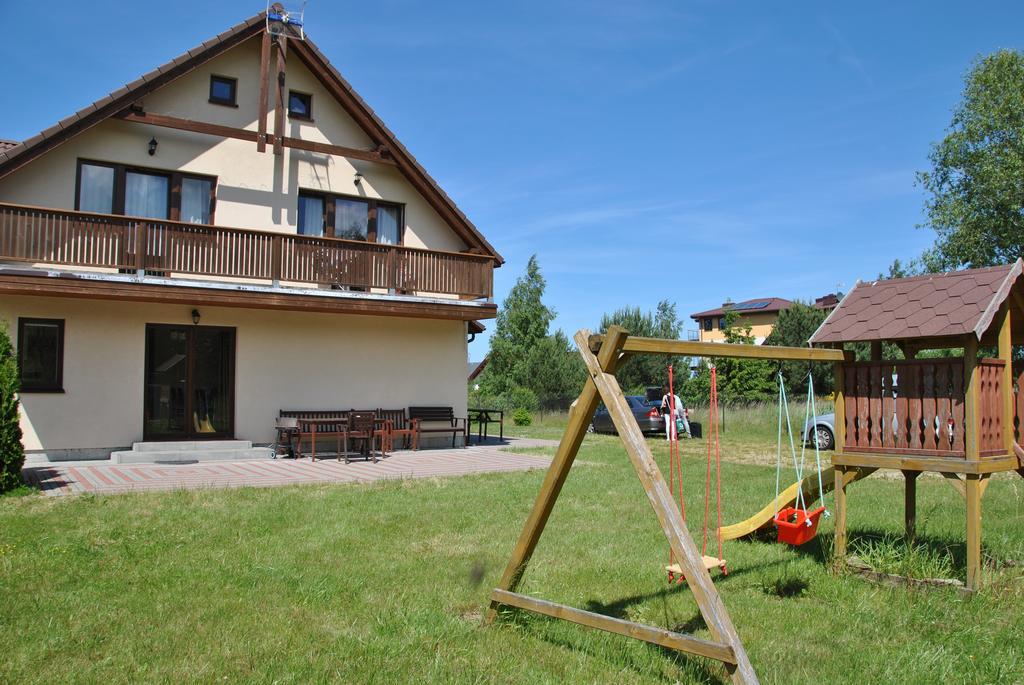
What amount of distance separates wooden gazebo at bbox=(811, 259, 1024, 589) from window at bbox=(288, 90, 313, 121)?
42.9 ft

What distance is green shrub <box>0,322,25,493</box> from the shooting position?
915cm

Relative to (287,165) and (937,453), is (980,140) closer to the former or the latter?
(287,165)

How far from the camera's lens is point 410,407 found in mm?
16891

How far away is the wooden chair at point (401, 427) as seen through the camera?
51.9ft

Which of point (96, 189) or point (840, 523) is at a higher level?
point (96, 189)

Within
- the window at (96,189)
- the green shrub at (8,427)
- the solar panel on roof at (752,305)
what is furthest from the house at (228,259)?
the solar panel on roof at (752,305)

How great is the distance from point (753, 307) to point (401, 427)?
206ft

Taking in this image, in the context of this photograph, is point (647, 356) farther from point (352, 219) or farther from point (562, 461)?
point (562, 461)

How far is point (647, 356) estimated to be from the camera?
132 ft

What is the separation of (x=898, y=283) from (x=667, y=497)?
4126 millimetres

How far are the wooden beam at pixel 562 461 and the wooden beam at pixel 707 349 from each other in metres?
0.09

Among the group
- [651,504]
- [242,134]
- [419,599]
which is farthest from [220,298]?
[651,504]

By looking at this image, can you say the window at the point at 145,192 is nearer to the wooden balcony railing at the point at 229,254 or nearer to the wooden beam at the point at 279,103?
the wooden balcony railing at the point at 229,254

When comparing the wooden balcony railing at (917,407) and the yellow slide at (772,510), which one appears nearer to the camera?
the wooden balcony railing at (917,407)
